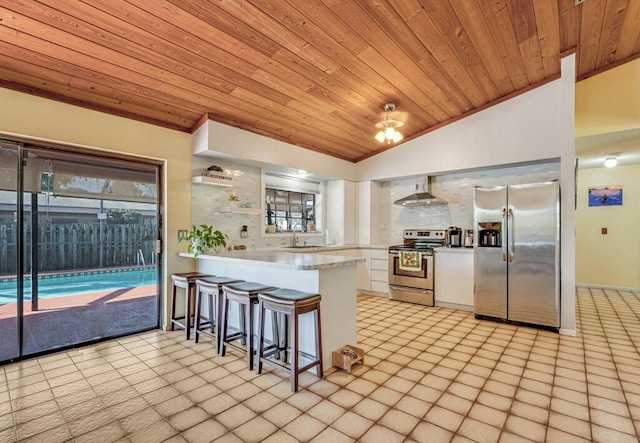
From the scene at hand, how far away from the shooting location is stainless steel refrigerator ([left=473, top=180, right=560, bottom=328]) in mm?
3709

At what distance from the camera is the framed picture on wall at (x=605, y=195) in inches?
242

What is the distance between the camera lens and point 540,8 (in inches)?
108

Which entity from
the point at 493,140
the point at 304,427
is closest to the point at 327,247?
the point at 493,140

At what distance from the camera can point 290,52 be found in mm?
2912

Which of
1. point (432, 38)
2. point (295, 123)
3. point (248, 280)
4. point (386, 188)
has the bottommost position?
point (248, 280)

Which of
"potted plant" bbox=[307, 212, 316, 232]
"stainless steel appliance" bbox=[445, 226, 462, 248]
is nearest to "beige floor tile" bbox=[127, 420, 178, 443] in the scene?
"potted plant" bbox=[307, 212, 316, 232]

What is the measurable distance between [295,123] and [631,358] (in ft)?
14.2

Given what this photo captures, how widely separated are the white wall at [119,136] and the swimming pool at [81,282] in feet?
1.06

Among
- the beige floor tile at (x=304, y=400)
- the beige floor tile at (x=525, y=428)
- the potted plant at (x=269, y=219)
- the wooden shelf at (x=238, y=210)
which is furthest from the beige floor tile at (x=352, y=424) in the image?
the potted plant at (x=269, y=219)

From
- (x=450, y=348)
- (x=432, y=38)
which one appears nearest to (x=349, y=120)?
(x=432, y=38)

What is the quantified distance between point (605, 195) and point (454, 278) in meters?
4.15

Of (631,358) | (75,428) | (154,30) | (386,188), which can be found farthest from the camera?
(386,188)

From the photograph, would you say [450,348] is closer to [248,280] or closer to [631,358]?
[631,358]

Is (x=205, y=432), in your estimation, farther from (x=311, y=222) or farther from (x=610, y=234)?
(x=610, y=234)
